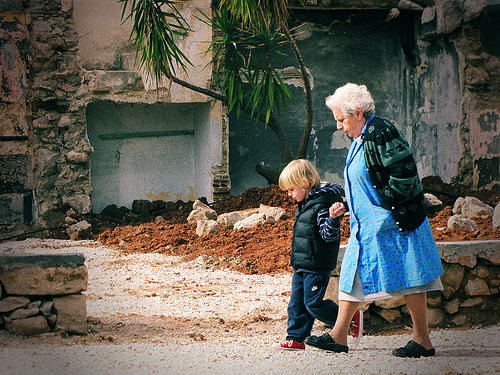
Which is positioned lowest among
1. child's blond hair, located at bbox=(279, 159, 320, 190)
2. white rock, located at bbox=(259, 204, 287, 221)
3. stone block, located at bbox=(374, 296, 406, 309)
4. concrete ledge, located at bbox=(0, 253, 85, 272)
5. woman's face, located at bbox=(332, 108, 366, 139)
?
stone block, located at bbox=(374, 296, 406, 309)

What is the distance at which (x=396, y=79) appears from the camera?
31.6 ft

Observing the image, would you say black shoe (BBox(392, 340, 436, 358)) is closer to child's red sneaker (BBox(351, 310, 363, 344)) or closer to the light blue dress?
child's red sneaker (BBox(351, 310, 363, 344))

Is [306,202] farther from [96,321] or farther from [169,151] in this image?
[169,151]

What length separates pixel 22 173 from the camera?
293 inches

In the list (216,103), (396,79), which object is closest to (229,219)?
(216,103)

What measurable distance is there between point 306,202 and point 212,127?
5.48m

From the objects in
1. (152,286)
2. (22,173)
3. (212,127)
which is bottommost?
(152,286)

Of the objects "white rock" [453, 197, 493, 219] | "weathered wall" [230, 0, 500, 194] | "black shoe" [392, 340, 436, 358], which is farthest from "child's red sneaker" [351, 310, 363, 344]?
"weathered wall" [230, 0, 500, 194]

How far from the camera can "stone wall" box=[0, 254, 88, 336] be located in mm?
3312

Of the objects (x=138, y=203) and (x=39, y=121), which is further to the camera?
(x=138, y=203)

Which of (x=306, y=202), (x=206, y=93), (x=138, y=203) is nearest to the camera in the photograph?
(x=306, y=202)

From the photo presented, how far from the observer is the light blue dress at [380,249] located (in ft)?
8.84

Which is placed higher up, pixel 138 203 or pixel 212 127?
pixel 212 127

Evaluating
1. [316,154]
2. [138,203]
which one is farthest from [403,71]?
[138,203]
